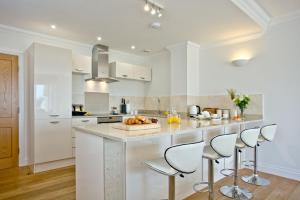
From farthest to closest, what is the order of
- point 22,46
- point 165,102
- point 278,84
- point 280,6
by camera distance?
point 165,102, point 22,46, point 278,84, point 280,6

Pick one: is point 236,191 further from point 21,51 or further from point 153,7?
point 21,51

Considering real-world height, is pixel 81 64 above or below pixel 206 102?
above

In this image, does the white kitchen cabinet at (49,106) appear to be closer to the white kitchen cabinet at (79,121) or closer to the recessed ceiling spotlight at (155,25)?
the white kitchen cabinet at (79,121)

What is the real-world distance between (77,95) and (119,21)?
188 centimetres

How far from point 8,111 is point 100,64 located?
74.3 inches

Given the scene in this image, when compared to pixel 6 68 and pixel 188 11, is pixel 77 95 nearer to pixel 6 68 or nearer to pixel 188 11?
pixel 6 68

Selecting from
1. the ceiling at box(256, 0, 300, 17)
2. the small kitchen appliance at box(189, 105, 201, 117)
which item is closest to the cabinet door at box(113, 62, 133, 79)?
the small kitchen appliance at box(189, 105, 201, 117)

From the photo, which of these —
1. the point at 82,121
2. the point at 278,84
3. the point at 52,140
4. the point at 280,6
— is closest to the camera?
the point at 280,6

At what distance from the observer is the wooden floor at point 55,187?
2.35 meters

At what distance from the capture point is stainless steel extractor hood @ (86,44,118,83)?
409 centimetres

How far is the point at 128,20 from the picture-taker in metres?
2.96

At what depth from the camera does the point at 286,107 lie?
3.03 metres

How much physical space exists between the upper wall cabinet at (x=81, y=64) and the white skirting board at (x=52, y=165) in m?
1.72

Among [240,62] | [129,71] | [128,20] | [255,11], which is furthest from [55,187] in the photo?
[255,11]
